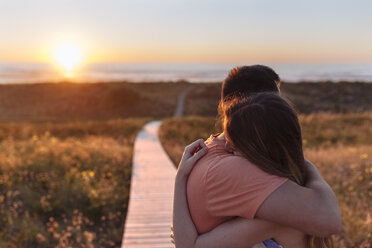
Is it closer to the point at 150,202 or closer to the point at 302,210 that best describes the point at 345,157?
the point at 150,202

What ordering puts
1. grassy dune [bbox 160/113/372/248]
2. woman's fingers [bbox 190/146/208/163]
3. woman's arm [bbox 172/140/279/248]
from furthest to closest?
grassy dune [bbox 160/113/372/248] < woman's fingers [bbox 190/146/208/163] < woman's arm [bbox 172/140/279/248]

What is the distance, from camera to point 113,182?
6.96 meters

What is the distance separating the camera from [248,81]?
6.02ft

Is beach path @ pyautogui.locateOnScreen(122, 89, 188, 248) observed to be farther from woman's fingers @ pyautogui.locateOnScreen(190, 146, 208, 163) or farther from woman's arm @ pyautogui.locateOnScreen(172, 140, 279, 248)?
woman's fingers @ pyautogui.locateOnScreen(190, 146, 208, 163)

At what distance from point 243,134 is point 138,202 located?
4466 mm

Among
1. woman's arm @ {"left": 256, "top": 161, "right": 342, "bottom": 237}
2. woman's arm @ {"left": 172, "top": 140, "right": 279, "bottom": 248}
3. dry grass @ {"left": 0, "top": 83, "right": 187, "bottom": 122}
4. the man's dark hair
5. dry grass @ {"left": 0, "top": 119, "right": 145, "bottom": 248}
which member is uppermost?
the man's dark hair

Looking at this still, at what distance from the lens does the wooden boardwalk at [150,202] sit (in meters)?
4.31

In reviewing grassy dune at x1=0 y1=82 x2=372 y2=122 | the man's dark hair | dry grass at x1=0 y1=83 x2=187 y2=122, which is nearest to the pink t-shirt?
the man's dark hair

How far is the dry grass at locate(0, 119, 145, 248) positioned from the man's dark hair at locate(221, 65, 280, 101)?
11.2ft

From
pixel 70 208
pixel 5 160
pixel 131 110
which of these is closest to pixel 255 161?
pixel 70 208

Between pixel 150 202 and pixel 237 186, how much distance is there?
4.38 meters

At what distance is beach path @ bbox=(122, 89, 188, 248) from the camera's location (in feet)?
14.1

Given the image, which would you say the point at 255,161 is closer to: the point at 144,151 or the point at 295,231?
the point at 295,231

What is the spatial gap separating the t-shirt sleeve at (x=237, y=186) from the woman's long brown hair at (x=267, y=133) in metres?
0.05
